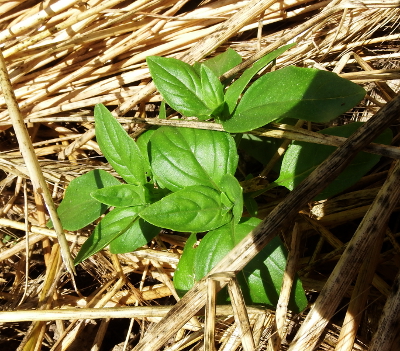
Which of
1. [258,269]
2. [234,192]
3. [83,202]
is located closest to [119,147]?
[83,202]

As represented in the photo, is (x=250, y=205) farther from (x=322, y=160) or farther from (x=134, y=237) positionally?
(x=134, y=237)

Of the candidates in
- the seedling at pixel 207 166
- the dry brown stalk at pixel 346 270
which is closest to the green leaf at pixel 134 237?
the seedling at pixel 207 166

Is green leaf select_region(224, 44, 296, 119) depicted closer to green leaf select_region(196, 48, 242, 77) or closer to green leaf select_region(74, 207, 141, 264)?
green leaf select_region(196, 48, 242, 77)

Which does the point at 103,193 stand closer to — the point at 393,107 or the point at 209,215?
the point at 209,215

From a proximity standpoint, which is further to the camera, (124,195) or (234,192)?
(124,195)

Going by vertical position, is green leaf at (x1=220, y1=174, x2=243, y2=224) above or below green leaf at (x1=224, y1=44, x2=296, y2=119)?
below

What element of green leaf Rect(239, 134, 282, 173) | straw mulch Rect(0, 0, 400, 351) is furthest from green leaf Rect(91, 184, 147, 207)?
green leaf Rect(239, 134, 282, 173)

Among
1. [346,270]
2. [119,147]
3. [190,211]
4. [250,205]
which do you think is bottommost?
[346,270]
